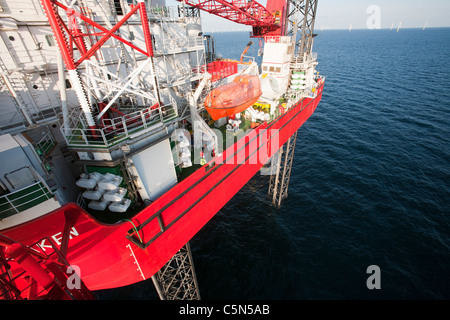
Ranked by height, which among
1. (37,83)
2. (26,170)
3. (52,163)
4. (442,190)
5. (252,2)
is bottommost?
(442,190)

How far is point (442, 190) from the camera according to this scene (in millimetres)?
18203

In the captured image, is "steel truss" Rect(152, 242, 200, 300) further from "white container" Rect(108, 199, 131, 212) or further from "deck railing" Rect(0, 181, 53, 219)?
"deck railing" Rect(0, 181, 53, 219)

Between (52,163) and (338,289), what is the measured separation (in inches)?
648

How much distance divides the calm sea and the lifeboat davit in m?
8.63

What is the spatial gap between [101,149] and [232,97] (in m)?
8.72

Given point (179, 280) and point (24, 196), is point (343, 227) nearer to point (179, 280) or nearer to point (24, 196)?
point (179, 280)

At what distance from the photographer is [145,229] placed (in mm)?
8406

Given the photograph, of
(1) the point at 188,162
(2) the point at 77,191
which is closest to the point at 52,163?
(2) the point at 77,191

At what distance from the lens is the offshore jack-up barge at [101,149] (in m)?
6.54

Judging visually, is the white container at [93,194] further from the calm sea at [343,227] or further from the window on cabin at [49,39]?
the window on cabin at [49,39]

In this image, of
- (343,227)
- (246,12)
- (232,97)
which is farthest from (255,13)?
(343,227)

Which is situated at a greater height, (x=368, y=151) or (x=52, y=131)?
(x=52, y=131)

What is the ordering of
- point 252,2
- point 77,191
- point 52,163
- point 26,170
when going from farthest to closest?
point 252,2 < point 77,191 < point 52,163 < point 26,170
